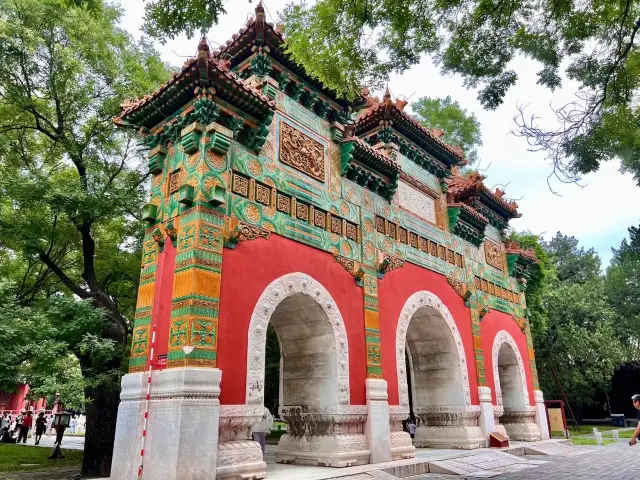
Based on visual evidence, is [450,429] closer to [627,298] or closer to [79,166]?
[79,166]

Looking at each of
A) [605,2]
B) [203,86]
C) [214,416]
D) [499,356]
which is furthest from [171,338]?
[499,356]

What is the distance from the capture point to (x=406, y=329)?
11461 millimetres

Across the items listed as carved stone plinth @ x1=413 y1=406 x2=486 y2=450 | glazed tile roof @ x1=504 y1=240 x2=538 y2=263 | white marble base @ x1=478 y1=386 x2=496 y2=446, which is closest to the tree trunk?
carved stone plinth @ x1=413 y1=406 x2=486 y2=450

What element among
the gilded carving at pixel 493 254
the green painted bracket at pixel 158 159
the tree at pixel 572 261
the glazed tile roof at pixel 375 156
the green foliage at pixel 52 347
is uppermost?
the tree at pixel 572 261

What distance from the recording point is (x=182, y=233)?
7648 millimetres

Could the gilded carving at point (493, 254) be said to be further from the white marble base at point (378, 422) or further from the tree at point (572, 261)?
the tree at point (572, 261)

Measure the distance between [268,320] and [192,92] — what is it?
419 centimetres

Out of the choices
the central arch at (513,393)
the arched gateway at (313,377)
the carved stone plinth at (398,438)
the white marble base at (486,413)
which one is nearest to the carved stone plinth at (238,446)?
the arched gateway at (313,377)

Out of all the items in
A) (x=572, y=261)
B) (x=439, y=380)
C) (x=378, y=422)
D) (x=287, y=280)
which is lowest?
(x=378, y=422)

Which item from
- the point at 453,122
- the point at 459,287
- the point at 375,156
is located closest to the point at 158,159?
the point at 375,156

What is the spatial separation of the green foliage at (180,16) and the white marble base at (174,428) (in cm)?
459

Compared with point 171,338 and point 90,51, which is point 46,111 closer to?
point 90,51

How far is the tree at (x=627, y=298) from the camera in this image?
31523 millimetres

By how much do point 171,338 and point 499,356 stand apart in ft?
42.8
